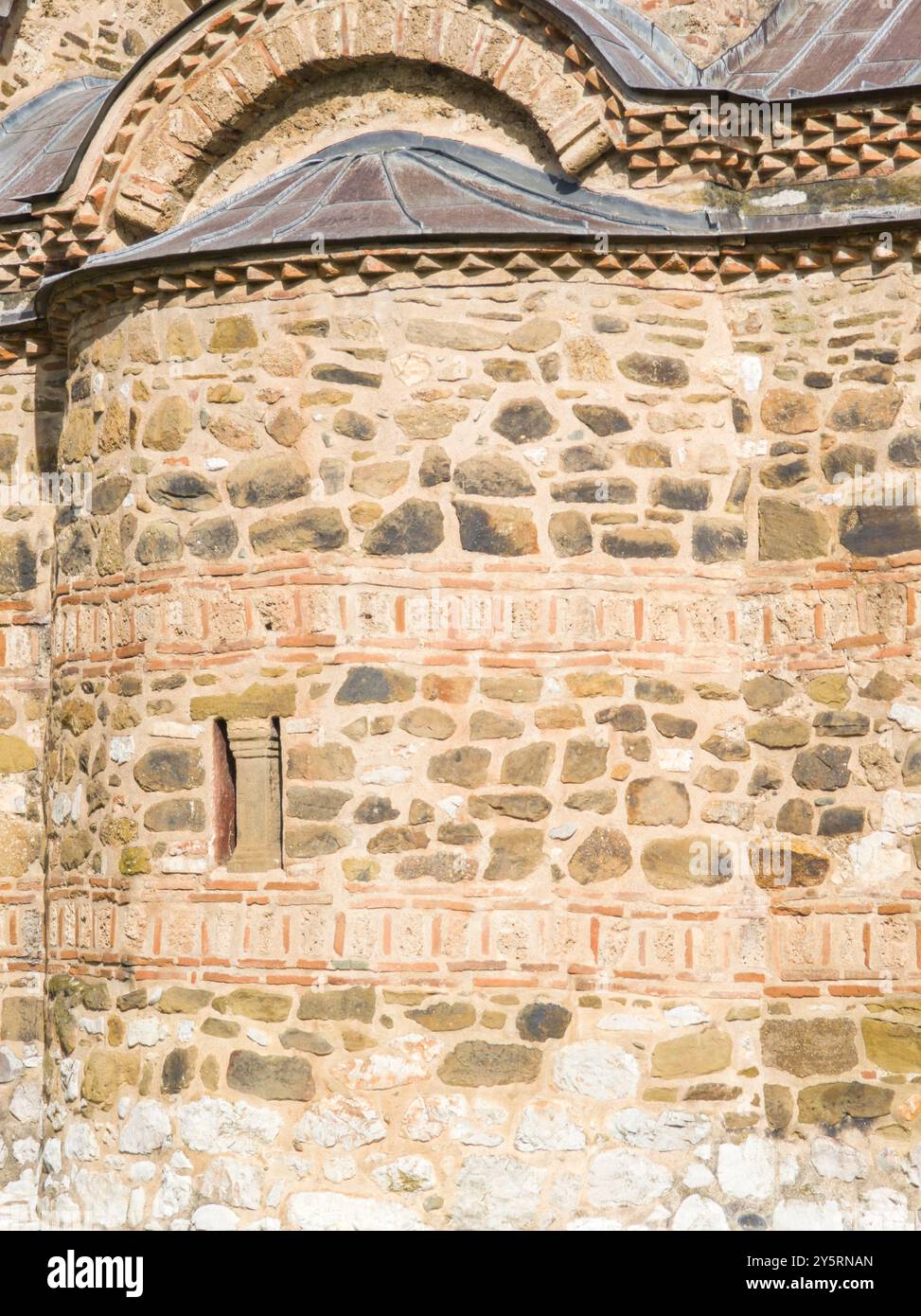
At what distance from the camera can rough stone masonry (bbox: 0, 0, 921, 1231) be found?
8008 millimetres

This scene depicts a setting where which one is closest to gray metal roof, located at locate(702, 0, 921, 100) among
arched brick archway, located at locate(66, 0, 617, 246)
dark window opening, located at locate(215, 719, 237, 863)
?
arched brick archway, located at locate(66, 0, 617, 246)

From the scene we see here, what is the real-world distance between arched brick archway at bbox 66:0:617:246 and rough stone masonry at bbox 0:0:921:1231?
0.04 meters

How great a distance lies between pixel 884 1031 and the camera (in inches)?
319

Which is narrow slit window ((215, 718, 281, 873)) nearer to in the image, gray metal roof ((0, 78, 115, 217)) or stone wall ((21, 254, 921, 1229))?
stone wall ((21, 254, 921, 1229))

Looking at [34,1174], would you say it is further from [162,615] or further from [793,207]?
[793,207]

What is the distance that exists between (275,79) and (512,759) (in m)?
3.60

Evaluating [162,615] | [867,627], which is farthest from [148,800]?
[867,627]

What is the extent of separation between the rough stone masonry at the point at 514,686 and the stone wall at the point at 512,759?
0.02 metres

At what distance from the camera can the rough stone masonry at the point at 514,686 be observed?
26.3 ft
